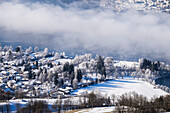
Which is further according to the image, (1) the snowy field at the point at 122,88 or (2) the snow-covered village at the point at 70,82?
(1) the snowy field at the point at 122,88

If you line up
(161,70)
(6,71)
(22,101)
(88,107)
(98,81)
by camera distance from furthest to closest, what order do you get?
(161,70)
(6,71)
(98,81)
(22,101)
(88,107)

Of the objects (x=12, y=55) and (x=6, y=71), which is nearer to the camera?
(x=6, y=71)

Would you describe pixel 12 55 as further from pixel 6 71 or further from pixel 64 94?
pixel 64 94

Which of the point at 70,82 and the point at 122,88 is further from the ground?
the point at 70,82

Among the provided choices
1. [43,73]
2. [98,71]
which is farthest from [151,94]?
[43,73]

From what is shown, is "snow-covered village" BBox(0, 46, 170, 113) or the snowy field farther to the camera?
the snowy field

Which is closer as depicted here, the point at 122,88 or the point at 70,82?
the point at 122,88
